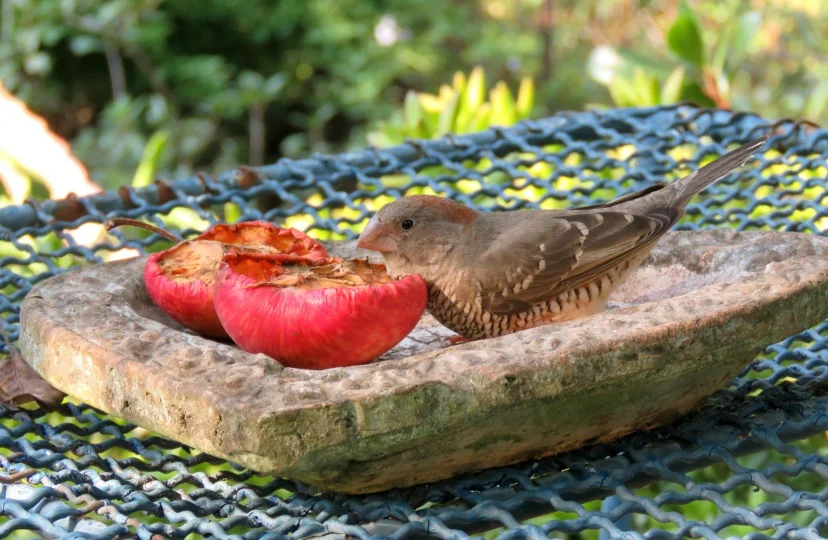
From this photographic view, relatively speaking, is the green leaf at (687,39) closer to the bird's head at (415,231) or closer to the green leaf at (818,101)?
the green leaf at (818,101)

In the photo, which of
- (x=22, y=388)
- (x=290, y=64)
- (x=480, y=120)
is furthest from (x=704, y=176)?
(x=290, y=64)

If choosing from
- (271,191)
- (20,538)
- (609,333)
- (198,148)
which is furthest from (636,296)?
(198,148)

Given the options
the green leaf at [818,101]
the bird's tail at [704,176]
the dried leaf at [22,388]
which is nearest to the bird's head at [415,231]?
the bird's tail at [704,176]

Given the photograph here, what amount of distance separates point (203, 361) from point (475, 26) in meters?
7.57

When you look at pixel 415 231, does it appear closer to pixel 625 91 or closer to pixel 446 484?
pixel 446 484

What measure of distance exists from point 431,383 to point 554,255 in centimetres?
75

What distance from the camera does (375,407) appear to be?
155cm

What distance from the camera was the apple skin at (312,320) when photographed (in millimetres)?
1838

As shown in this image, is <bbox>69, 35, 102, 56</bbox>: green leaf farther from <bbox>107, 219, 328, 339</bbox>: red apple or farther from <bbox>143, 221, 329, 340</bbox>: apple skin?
<bbox>143, 221, 329, 340</bbox>: apple skin

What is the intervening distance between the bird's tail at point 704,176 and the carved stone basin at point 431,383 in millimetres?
454

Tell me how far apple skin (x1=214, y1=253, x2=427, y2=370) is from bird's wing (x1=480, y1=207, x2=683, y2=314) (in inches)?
14.0

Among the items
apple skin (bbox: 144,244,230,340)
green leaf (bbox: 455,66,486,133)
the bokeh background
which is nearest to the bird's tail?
apple skin (bbox: 144,244,230,340)

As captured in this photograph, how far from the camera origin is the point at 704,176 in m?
2.47

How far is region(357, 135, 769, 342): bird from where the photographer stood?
7.23ft
